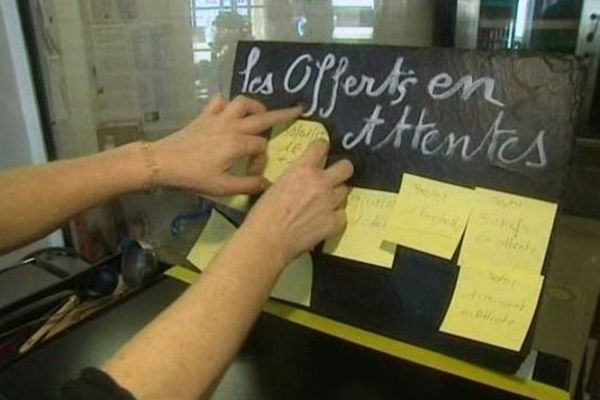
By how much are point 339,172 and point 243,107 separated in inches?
6.3

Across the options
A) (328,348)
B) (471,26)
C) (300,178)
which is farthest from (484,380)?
(471,26)

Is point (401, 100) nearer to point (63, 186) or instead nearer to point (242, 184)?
point (242, 184)

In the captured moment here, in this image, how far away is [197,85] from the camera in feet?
3.83

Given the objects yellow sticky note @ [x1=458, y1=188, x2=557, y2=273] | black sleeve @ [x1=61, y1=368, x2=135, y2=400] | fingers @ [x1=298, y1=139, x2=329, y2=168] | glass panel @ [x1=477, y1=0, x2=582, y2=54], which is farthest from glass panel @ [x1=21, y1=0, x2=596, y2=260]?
black sleeve @ [x1=61, y1=368, x2=135, y2=400]

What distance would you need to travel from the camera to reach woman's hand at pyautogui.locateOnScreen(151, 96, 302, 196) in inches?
24.5

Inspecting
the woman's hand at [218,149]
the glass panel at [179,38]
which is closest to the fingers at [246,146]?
the woman's hand at [218,149]

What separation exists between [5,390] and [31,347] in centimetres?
10

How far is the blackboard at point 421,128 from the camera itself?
1.65ft

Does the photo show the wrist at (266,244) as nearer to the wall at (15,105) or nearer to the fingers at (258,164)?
the fingers at (258,164)

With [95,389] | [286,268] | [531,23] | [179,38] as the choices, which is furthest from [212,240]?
[531,23]

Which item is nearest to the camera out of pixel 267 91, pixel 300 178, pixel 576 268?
pixel 300 178

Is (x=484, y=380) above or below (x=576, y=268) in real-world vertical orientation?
above

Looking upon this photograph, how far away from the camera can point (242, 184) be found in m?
0.63

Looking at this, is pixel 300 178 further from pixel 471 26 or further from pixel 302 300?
pixel 471 26
